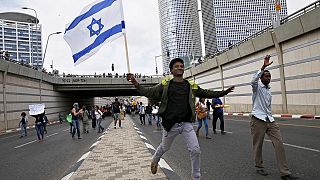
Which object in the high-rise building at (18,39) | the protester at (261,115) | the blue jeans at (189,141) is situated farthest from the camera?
the high-rise building at (18,39)

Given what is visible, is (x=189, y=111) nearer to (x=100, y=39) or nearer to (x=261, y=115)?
(x=261, y=115)

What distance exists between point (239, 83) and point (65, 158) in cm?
2322

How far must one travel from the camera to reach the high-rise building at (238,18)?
43.7m

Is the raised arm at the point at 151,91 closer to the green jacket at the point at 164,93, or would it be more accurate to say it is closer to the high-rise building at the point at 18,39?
the green jacket at the point at 164,93

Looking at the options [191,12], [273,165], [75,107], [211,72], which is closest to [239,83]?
[211,72]

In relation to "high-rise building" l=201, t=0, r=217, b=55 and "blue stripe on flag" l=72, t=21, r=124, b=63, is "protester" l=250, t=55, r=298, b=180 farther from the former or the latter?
"high-rise building" l=201, t=0, r=217, b=55

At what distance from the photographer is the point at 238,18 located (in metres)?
46.8

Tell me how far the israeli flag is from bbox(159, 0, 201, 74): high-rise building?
49.1m

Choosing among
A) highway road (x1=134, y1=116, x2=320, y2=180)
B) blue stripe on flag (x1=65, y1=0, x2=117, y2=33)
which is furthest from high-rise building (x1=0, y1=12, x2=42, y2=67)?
highway road (x1=134, y1=116, x2=320, y2=180)

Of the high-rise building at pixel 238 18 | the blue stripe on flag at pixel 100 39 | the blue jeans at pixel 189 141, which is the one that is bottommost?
the blue jeans at pixel 189 141

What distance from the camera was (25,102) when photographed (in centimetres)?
3166

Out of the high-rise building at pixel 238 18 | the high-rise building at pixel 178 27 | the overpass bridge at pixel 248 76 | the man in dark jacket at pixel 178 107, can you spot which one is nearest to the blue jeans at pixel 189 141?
the man in dark jacket at pixel 178 107

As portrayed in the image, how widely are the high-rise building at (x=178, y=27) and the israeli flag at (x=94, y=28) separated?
49.1 meters

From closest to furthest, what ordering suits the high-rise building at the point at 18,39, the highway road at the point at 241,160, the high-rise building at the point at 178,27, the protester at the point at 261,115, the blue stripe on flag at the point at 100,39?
the protester at the point at 261,115, the highway road at the point at 241,160, the blue stripe on flag at the point at 100,39, the high-rise building at the point at 18,39, the high-rise building at the point at 178,27
